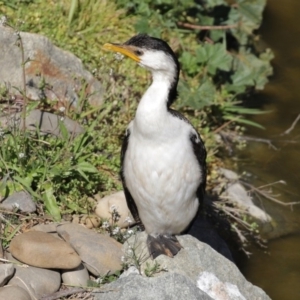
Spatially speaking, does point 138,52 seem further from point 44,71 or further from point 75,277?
point 44,71

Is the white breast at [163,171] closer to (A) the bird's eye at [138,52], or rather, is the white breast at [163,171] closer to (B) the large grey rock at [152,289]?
(A) the bird's eye at [138,52]

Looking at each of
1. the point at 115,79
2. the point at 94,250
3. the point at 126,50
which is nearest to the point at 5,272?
the point at 94,250

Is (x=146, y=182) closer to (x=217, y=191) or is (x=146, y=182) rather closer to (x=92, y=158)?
(x=92, y=158)

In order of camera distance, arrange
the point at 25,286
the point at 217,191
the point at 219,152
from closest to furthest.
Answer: the point at 25,286 → the point at 217,191 → the point at 219,152

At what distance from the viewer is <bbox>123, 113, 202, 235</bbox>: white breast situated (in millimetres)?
5125

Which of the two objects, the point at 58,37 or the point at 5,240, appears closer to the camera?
the point at 5,240

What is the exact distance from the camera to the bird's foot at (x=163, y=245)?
541 centimetres

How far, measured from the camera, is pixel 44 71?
6.66 m

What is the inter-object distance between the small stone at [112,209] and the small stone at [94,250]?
1.56 ft

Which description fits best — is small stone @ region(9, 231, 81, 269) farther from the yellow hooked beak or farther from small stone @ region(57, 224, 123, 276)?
the yellow hooked beak

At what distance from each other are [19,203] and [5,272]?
72 centimetres

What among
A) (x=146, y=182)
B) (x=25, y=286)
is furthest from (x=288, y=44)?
(x=25, y=286)

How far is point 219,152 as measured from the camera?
7.84 m

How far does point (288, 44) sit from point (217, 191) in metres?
2.86
